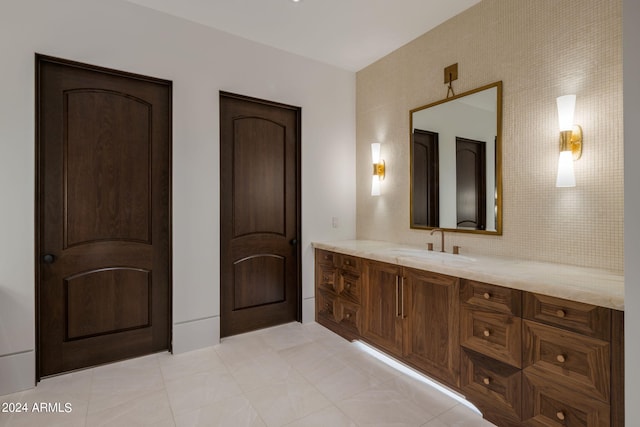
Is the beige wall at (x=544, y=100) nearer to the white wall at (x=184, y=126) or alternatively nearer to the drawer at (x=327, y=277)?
the drawer at (x=327, y=277)

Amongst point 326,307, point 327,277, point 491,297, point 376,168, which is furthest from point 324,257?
point 491,297

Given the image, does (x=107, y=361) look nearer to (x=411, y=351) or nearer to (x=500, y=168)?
(x=411, y=351)

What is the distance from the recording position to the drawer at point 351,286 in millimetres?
2875

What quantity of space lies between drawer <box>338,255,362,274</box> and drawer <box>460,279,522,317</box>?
101cm

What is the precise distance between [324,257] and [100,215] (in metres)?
2.00

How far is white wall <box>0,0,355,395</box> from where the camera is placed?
2143 mm

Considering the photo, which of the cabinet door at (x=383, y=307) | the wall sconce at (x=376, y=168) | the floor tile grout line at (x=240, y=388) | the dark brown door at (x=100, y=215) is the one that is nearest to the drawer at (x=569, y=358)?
the cabinet door at (x=383, y=307)

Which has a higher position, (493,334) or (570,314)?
(570,314)

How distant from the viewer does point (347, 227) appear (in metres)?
3.79

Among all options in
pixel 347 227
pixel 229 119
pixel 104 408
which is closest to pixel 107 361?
pixel 104 408

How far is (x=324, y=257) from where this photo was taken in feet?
11.0

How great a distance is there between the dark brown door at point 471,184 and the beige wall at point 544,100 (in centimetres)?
15

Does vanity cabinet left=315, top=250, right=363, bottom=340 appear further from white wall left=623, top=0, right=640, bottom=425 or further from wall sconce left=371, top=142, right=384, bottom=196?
white wall left=623, top=0, right=640, bottom=425

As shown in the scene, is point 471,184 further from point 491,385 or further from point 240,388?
point 240,388
